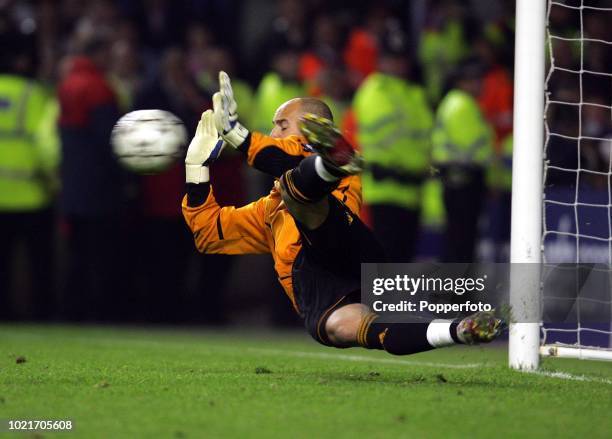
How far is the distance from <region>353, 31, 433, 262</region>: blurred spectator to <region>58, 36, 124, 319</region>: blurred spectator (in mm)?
2308

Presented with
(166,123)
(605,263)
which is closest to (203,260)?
(605,263)

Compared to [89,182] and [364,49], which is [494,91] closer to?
[364,49]

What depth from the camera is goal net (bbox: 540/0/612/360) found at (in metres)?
8.22

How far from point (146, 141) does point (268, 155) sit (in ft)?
2.85

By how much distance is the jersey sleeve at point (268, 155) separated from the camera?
6.56 m

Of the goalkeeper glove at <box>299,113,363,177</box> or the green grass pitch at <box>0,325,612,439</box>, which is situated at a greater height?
the goalkeeper glove at <box>299,113,363,177</box>

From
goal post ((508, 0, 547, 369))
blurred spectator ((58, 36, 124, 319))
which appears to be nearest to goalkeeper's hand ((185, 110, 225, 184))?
goal post ((508, 0, 547, 369))

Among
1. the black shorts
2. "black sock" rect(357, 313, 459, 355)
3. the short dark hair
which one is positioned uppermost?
the short dark hair

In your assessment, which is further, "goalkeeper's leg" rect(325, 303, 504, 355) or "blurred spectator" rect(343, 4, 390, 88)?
"blurred spectator" rect(343, 4, 390, 88)

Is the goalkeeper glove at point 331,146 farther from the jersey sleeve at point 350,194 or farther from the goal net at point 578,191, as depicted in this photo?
the goal net at point 578,191

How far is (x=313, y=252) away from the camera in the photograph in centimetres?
677

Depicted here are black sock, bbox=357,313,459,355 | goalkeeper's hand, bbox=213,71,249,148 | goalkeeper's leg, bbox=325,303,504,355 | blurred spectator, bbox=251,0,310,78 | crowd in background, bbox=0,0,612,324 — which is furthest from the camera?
blurred spectator, bbox=251,0,310,78

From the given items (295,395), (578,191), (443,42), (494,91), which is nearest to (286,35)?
(443,42)

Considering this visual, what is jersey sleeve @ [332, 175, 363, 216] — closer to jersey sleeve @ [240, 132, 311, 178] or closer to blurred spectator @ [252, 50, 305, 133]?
jersey sleeve @ [240, 132, 311, 178]
